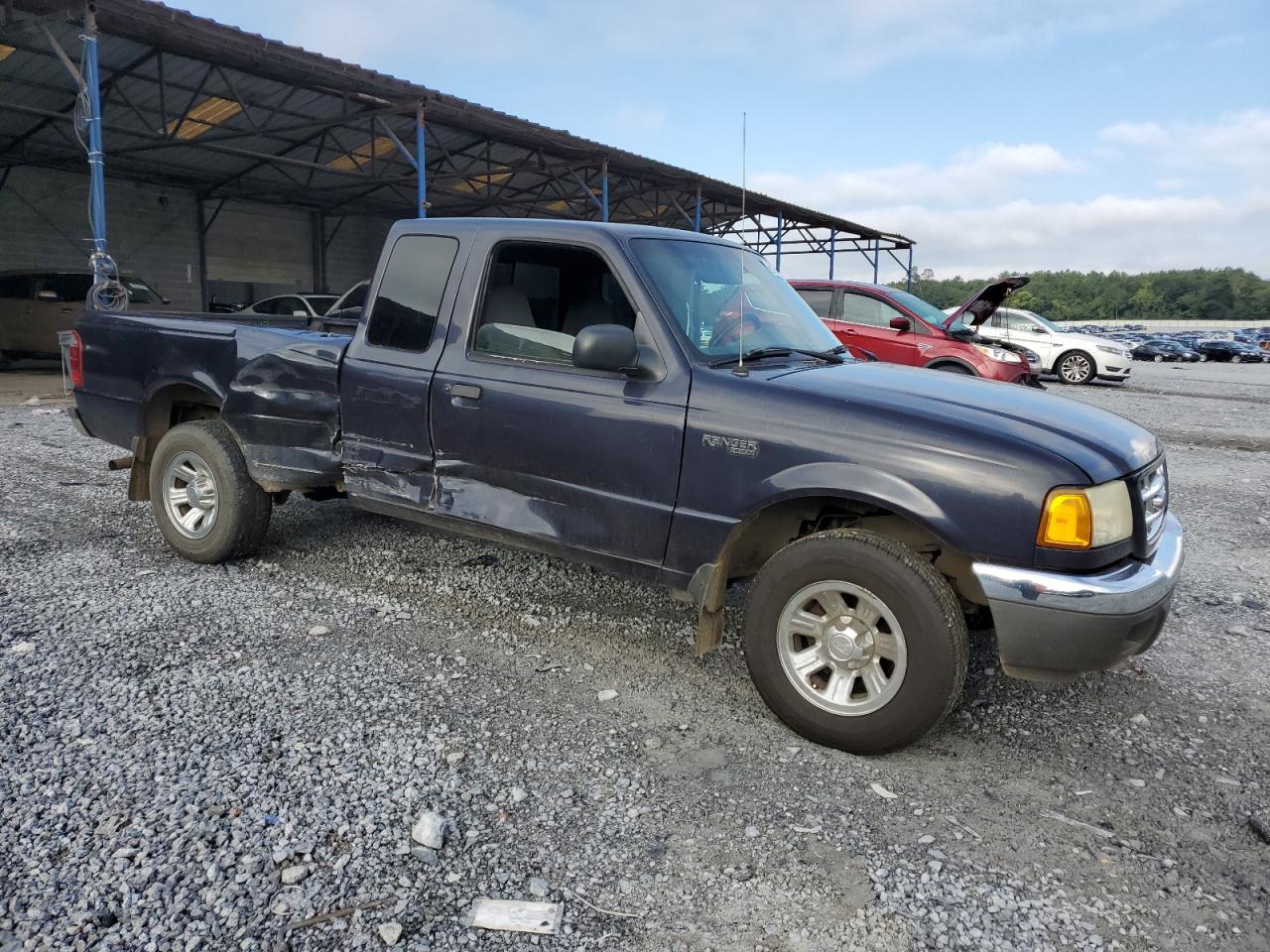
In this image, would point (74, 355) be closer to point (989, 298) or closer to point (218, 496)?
point (218, 496)

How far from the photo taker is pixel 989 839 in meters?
2.50

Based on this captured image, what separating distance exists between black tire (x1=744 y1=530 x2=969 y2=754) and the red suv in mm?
8832

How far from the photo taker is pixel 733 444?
10.1ft

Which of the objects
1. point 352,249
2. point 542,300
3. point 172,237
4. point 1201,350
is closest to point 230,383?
point 542,300

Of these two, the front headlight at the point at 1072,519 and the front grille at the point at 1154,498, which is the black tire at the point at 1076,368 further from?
the front headlight at the point at 1072,519

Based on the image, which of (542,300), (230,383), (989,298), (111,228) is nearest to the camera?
(542,300)

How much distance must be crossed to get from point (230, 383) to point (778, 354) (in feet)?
9.33

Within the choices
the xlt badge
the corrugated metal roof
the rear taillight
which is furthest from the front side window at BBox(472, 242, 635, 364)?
the corrugated metal roof

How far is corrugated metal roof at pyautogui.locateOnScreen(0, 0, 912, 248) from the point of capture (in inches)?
488

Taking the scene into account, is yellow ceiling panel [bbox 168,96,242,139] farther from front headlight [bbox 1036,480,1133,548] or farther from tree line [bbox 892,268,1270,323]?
tree line [bbox 892,268,1270,323]

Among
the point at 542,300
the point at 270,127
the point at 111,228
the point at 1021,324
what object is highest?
the point at 270,127

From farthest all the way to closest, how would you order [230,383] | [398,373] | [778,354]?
[230,383] → [398,373] → [778,354]

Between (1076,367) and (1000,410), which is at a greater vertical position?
(1076,367)

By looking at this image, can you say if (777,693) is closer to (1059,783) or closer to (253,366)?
(1059,783)
